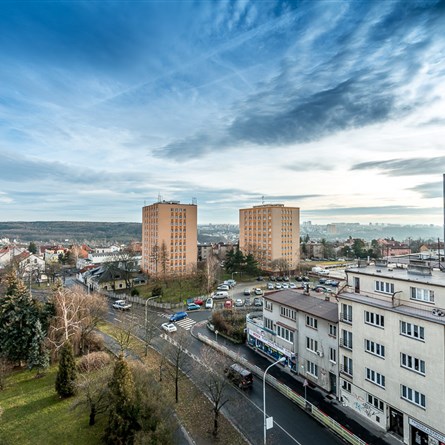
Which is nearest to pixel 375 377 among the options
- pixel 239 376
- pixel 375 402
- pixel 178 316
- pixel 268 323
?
pixel 375 402

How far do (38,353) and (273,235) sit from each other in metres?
61.8

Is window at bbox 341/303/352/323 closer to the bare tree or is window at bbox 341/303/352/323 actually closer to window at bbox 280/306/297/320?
window at bbox 280/306/297/320

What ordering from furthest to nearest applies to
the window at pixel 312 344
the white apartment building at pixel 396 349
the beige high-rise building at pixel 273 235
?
the beige high-rise building at pixel 273 235, the window at pixel 312 344, the white apartment building at pixel 396 349

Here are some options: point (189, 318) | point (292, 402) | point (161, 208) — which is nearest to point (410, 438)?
point (292, 402)

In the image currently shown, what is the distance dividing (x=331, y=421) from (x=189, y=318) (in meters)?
27.1

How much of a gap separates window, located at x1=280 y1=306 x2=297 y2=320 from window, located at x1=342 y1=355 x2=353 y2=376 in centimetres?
595

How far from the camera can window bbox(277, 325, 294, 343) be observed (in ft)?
94.5

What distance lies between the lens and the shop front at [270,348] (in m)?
28.5

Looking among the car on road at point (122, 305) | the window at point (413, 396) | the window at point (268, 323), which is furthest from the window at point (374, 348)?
the car on road at point (122, 305)

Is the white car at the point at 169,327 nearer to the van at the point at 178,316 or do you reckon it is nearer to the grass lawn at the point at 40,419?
the van at the point at 178,316

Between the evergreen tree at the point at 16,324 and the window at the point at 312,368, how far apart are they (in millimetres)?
27071

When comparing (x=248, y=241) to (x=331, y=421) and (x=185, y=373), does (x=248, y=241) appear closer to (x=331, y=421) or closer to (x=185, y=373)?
(x=185, y=373)

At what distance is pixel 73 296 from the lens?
34.2 metres

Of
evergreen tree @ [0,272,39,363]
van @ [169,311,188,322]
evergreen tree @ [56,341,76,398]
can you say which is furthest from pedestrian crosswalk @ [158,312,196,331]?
evergreen tree @ [0,272,39,363]
